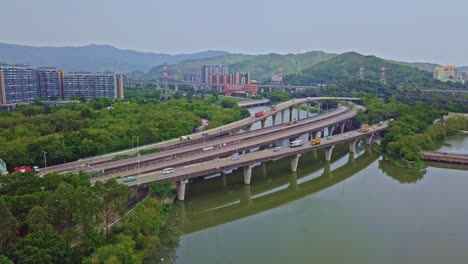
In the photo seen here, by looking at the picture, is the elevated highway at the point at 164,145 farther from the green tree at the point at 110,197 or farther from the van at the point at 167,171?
the green tree at the point at 110,197

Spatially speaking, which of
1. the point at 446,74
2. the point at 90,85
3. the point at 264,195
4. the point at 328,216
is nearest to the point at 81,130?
the point at 264,195

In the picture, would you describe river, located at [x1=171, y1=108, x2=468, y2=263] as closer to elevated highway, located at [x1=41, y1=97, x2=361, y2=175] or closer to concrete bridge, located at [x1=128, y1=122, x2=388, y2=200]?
concrete bridge, located at [x1=128, y1=122, x2=388, y2=200]

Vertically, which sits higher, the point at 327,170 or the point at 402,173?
the point at 402,173

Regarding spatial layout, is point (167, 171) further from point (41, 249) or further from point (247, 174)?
point (41, 249)

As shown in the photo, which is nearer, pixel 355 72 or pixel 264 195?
pixel 264 195

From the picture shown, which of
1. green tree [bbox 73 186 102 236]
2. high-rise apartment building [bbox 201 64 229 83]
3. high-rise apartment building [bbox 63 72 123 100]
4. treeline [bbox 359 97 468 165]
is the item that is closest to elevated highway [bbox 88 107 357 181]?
treeline [bbox 359 97 468 165]

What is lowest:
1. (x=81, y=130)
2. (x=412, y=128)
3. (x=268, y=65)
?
(x=412, y=128)

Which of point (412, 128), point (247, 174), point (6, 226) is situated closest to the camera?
point (6, 226)

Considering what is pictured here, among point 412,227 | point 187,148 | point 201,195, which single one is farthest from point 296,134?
point 412,227
